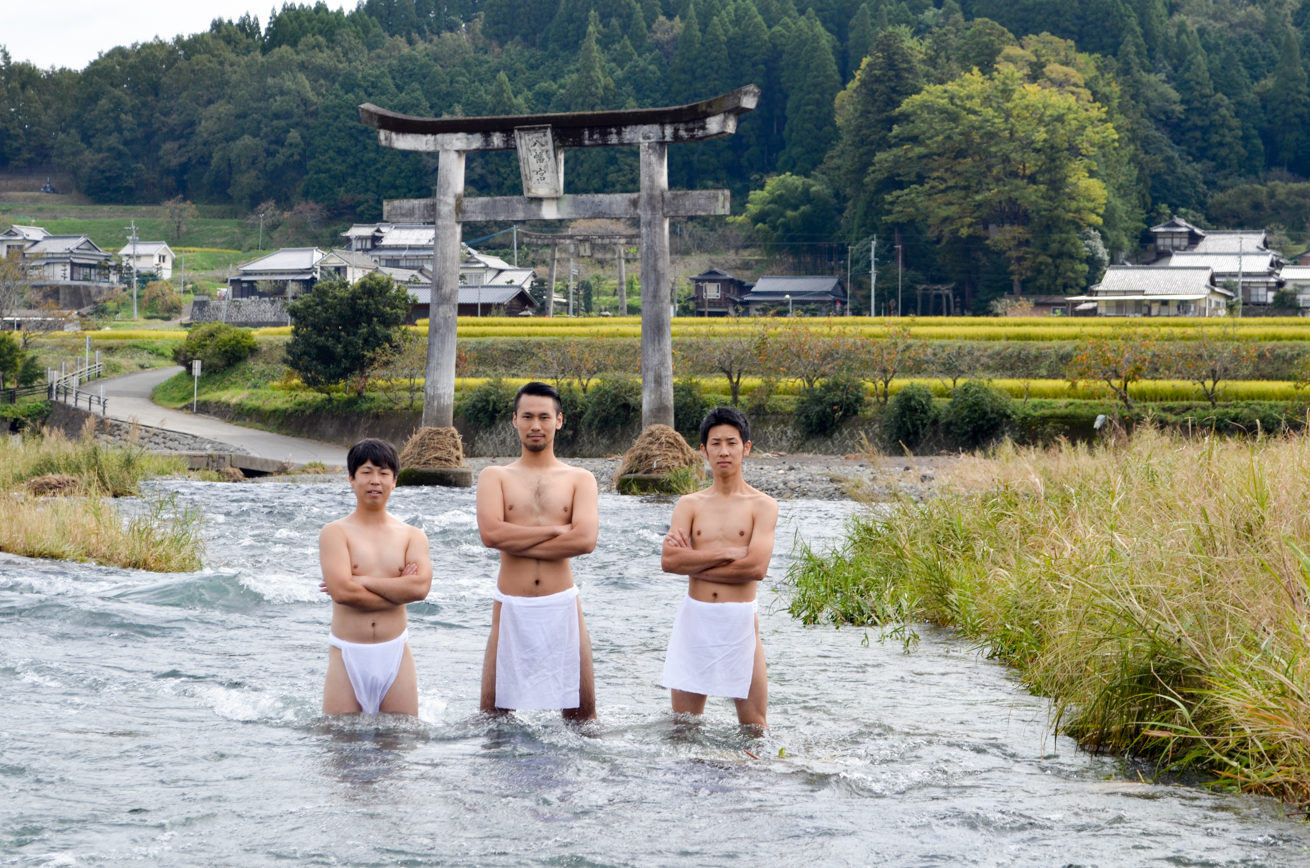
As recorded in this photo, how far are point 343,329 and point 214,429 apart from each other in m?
4.59

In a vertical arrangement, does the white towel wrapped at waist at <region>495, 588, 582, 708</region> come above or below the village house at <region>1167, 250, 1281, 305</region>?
below

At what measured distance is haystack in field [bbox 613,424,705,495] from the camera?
1984 cm

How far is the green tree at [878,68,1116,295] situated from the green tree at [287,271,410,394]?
103 ft

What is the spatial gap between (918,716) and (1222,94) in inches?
3300

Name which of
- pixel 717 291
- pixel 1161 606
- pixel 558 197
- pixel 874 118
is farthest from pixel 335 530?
pixel 874 118

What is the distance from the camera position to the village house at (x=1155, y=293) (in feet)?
176

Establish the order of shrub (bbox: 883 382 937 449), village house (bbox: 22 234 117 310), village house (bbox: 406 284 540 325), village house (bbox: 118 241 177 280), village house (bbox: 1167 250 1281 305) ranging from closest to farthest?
shrub (bbox: 883 382 937 449)
village house (bbox: 406 284 540 325)
village house (bbox: 1167 250 1281 305)
village house (bbox: 22 234 117 310)
village house (bbox: 118 241 177 280)

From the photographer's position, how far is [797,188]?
71062 mm

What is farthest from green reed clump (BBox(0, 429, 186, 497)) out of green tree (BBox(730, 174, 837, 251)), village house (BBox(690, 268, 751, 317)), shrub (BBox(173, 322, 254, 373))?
green tree (BBox(730, 174, 837, 251))

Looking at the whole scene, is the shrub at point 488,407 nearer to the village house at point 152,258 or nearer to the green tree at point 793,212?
the green tree at point 793,212

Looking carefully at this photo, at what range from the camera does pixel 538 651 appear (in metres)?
5.78

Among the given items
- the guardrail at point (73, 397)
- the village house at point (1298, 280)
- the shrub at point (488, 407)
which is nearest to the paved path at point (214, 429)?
the guardrail at point (73, 397)

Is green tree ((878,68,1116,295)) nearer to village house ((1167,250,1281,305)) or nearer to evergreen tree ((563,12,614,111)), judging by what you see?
village house ((1167,250,1281,305))

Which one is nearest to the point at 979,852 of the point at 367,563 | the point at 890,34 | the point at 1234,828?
the point at 1234,828
